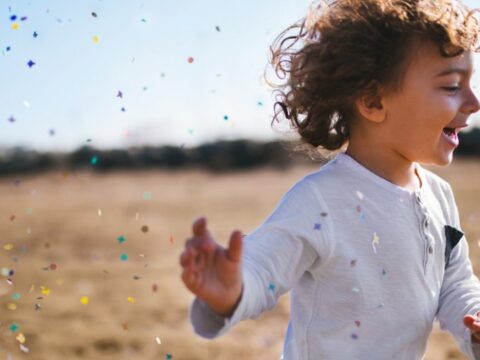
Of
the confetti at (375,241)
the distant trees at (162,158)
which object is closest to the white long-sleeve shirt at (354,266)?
the confetti at (375,241)

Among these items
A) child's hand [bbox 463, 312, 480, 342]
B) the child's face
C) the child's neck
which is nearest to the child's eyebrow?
the child's face

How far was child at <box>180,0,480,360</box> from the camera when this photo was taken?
2.04 meters

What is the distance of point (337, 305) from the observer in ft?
6.73

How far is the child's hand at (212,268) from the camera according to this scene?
1.60 m

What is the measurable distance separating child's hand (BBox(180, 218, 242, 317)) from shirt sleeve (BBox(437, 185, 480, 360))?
0.82 metres

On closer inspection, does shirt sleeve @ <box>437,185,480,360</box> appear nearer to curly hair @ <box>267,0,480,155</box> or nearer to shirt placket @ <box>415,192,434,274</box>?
shirt placket @ <box>415,192,434,274</box>

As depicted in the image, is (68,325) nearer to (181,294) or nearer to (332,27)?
(181,294)

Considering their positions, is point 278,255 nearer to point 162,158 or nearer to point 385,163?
point 385,163

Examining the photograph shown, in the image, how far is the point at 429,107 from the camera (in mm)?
2135

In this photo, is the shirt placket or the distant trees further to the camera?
the distant trees

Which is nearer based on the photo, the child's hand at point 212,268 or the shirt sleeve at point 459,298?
the child's hand at point 212,268

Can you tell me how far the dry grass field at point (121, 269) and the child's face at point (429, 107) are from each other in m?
1.04

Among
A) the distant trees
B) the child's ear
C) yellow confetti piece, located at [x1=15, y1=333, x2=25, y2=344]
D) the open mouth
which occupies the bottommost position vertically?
the distant trees

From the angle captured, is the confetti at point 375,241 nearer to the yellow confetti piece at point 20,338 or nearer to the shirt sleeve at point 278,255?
the shirt sleeve at point 278,255
